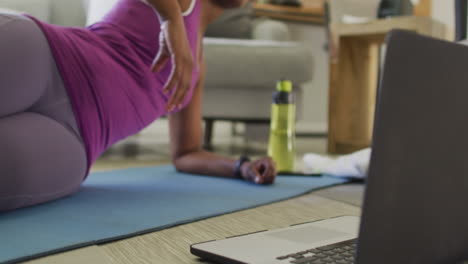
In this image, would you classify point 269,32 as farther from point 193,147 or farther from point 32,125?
point 32,125

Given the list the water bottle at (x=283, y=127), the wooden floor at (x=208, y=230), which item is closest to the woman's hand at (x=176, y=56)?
the wooden floor at (x=208, y=230)

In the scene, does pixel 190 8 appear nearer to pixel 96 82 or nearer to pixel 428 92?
pixel 96 82

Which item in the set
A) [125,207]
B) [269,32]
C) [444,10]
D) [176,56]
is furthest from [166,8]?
[444,10]

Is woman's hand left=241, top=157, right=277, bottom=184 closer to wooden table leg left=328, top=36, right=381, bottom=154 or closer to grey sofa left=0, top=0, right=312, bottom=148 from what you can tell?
grey sofa left=0, top=0, right=312, bottom=148

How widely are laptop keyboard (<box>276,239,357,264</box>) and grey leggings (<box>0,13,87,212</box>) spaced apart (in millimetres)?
460

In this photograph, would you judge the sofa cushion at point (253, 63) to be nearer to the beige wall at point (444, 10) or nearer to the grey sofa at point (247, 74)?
the grey sofa at point (247, 74)

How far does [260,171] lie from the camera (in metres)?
1.13

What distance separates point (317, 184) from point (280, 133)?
199 mm

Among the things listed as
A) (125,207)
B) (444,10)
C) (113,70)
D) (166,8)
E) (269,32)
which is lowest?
(125,207)

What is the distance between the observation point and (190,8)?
103 cm

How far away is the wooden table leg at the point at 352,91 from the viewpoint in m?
2.34

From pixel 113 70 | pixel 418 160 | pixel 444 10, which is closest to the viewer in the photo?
pixel 418 160

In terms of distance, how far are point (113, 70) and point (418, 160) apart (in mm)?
705

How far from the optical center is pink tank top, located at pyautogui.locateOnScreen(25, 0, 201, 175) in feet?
2.95
